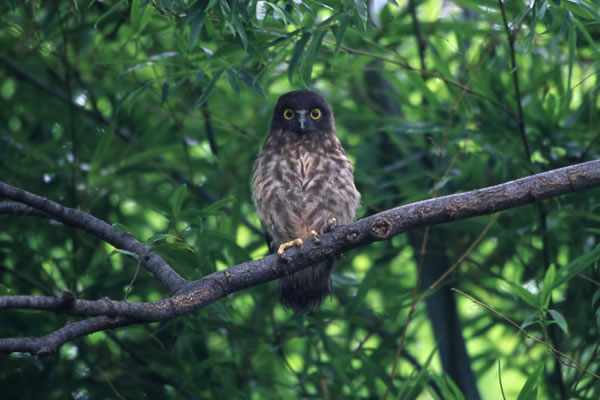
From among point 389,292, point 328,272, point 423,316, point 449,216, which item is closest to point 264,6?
point 449,216

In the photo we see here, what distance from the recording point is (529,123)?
319cm

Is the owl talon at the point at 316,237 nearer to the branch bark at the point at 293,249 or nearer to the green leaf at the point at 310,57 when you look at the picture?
the branch bark at the point at 293,249

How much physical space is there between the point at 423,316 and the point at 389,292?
1.69 feet

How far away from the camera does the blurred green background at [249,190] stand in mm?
2951

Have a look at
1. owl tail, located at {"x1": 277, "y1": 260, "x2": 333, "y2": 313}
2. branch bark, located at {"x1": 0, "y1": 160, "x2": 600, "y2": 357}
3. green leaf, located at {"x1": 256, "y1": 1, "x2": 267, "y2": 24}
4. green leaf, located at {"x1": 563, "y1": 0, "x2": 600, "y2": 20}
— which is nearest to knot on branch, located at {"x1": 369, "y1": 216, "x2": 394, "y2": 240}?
branch bark, located at {"x1": 0, "y1": 160, "x2": 600, "y2": 357}

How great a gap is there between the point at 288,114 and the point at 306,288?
0.95m

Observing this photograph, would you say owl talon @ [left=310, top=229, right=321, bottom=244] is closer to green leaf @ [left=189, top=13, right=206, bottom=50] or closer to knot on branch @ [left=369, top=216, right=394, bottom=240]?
knot on branch @ [left=369, top=216, right=394, bottom=240]

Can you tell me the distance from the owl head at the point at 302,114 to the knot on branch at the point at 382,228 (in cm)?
124

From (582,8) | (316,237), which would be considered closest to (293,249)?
(316,237)

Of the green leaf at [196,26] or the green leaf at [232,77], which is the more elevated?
the green leaf at [232,77]

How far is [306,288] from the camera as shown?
295cm

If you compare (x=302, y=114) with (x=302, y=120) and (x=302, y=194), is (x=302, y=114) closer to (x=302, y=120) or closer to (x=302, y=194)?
(x=302, y=120)

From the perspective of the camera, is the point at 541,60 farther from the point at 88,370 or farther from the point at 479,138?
the point at 88,370

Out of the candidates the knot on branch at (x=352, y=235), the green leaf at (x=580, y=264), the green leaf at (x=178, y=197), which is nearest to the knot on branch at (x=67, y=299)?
the knot on branch at (x=352, y=235)
